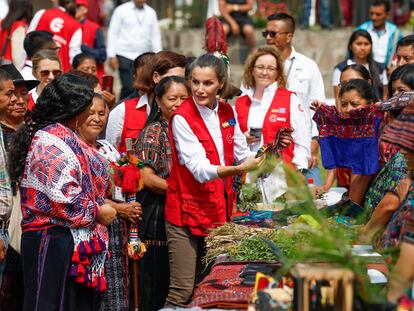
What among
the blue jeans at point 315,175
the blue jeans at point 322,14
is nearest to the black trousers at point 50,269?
the blue jeans at point 315,175

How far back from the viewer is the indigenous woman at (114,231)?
20.6ft

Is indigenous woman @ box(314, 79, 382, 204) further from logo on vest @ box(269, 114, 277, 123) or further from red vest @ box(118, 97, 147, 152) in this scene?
red vest @ box(118, 97, 147, 152)

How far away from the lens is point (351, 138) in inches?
251

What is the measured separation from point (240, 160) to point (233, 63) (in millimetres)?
8455

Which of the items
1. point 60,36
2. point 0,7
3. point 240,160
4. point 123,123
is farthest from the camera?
point 0,7

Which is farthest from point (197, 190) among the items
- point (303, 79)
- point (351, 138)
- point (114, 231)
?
point (303, 79)

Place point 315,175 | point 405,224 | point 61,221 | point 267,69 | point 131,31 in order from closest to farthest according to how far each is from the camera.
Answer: point 405,224, point 61,221, point 267,69, point 315,175, point 131,31

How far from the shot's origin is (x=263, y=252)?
18.1 ft

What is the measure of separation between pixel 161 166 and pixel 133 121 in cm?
78

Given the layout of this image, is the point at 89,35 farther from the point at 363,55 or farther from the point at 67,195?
the point at 67,195

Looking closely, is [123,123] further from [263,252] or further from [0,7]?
[0,7]

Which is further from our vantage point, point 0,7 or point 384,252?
point 0,7

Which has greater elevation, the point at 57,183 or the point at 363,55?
the point at 363,55

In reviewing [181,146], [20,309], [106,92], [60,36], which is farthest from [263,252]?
[60,36]
